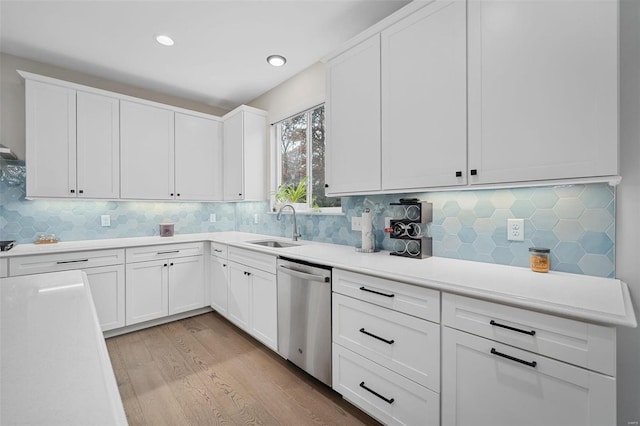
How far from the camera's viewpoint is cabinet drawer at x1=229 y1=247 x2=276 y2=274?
7.97 feet

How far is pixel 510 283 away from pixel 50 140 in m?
3.80

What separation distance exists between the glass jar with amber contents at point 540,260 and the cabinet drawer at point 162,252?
3125mm

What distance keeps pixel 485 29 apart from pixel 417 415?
76.6 inches

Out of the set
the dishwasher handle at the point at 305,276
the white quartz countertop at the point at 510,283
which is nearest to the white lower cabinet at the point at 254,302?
the dishwasher handle at the point at 305,276

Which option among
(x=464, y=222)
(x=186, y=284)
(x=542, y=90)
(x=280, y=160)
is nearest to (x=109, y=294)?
(x=186, y=284)

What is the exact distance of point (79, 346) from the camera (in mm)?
709

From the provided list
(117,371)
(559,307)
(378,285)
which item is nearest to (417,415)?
(378,285)

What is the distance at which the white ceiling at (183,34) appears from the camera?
2.15 m

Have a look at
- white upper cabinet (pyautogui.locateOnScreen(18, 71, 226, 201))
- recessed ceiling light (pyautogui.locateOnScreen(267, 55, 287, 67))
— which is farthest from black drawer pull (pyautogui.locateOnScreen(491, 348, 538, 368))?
white upper cabinet (pyautogui.locateOnScreen(18, 71, 226, 201))

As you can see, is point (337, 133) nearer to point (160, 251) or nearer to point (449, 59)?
point (449, 59)

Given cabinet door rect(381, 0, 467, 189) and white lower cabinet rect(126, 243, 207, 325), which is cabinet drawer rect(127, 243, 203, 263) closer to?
white lower cabinet rect(126, 243, 207, 325)

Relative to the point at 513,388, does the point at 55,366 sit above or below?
above

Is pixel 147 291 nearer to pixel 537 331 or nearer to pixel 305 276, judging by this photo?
pixel 305 276

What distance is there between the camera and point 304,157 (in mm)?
3242
